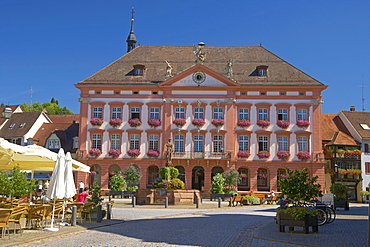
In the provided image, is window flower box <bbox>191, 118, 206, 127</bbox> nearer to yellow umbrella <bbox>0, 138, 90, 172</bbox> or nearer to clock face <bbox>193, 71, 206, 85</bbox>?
clock face <bbox>193, 71, 206, 85</bbox>

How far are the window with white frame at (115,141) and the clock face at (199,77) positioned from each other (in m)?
10.5

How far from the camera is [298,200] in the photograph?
17188 millimetres

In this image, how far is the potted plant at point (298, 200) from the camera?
53.0 ft

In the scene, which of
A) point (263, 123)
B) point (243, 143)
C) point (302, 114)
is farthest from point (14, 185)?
point (302, 114)

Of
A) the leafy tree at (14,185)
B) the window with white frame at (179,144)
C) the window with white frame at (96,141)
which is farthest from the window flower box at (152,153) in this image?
the leafy tree at (14,185)

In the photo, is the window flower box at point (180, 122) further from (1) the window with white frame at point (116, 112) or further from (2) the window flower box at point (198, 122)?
(1) the window with white frame at point (116, 112)

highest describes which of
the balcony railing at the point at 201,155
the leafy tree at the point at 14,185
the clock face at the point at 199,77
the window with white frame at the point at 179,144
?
the clock face at the point at 199,77

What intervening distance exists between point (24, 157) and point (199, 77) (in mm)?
32247

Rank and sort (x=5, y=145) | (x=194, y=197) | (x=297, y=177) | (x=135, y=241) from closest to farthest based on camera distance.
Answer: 1. (x=135, y=241)
2. (x=297, y=177)
3. (x=5, y=145)
4. (x=194, y=197)

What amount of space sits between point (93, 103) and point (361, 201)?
31.9 m

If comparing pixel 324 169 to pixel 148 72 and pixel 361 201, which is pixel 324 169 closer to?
pixel 361 201

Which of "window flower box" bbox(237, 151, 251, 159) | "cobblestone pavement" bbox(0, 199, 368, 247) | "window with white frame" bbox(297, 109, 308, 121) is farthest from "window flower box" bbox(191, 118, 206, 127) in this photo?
"cobblestone pavement" bbox(0, 199, 368, 247)

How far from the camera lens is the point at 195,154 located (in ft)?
169

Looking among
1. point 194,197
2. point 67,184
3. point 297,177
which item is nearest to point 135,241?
point 67,184
